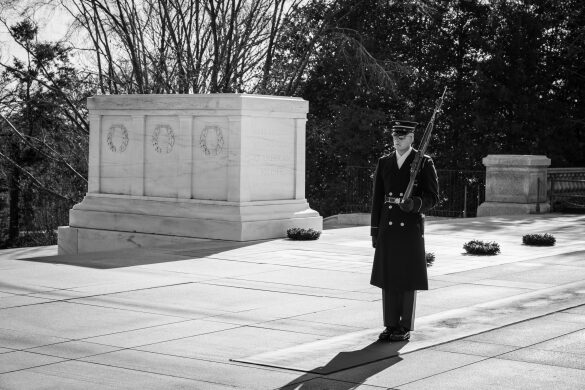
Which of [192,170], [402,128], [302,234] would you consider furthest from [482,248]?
[402,128]

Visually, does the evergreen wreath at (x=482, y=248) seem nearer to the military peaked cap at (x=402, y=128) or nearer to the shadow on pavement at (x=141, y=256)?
the shadow on pavement at (x=141, y=256)

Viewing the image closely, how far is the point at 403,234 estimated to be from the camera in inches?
310

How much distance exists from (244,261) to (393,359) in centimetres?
598

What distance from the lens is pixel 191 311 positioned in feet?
30.0

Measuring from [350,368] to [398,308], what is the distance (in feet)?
3.66

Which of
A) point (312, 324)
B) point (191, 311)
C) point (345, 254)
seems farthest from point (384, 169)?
point (345, 254)

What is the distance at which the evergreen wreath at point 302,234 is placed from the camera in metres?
15.7

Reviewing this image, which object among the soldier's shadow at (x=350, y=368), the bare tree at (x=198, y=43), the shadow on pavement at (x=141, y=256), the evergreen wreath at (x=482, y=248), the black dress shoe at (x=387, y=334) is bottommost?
the soldier's shadow at (x=350, y=368)

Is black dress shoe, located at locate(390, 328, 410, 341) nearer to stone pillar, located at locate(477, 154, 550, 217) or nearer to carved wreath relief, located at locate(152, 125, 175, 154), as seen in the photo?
carved wreath relief, located at locate(152, 125, 175, 154)

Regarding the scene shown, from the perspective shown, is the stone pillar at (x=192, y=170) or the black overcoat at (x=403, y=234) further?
the stone pillar at (x=192, y=170)

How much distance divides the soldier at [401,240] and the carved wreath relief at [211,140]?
8.23m

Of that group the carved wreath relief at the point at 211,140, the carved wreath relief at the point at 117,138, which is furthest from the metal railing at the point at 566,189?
the carved wreath relief at the point at 117,138

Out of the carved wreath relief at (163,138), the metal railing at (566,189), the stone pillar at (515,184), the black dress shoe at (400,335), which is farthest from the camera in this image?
the metal railing at (566,189)

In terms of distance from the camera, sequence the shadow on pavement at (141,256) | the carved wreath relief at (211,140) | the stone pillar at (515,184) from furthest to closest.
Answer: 1. the stone pillar at (515,184)
2. the carved wreath relief at (211,140)
3. the shadow on pavement at (141,256)
